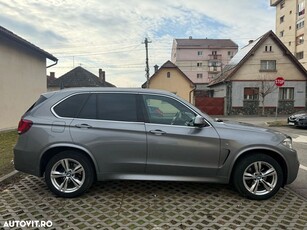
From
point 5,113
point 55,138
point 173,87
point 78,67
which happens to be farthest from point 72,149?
point 78,67

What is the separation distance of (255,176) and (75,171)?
282cm

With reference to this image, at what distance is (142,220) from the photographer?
3.73 m

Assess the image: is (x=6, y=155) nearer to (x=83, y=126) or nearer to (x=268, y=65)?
(x=83, y=126)

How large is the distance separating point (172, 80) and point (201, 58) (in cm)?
3334

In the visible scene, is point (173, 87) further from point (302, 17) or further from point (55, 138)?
point (55, 138)

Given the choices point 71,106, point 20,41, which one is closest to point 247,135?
point 71,106

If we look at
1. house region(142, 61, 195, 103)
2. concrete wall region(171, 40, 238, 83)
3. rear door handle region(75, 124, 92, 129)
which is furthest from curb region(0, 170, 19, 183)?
concrete wall region(171, 40, 238, 83)

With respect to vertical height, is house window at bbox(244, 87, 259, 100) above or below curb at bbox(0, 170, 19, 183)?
above

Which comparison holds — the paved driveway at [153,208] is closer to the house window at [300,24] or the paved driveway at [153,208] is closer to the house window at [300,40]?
the house window at [300,40]

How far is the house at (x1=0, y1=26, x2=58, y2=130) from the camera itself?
12.7m

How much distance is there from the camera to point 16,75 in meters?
14.0

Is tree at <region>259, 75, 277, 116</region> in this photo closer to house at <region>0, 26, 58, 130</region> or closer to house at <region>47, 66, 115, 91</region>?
house at <region>0, 26, 58, 130</region>

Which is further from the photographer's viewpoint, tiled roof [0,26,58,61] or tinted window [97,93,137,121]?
tiled roof [0,26,58,61]

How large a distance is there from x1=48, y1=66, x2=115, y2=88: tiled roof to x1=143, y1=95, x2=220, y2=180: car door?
41179 mm
